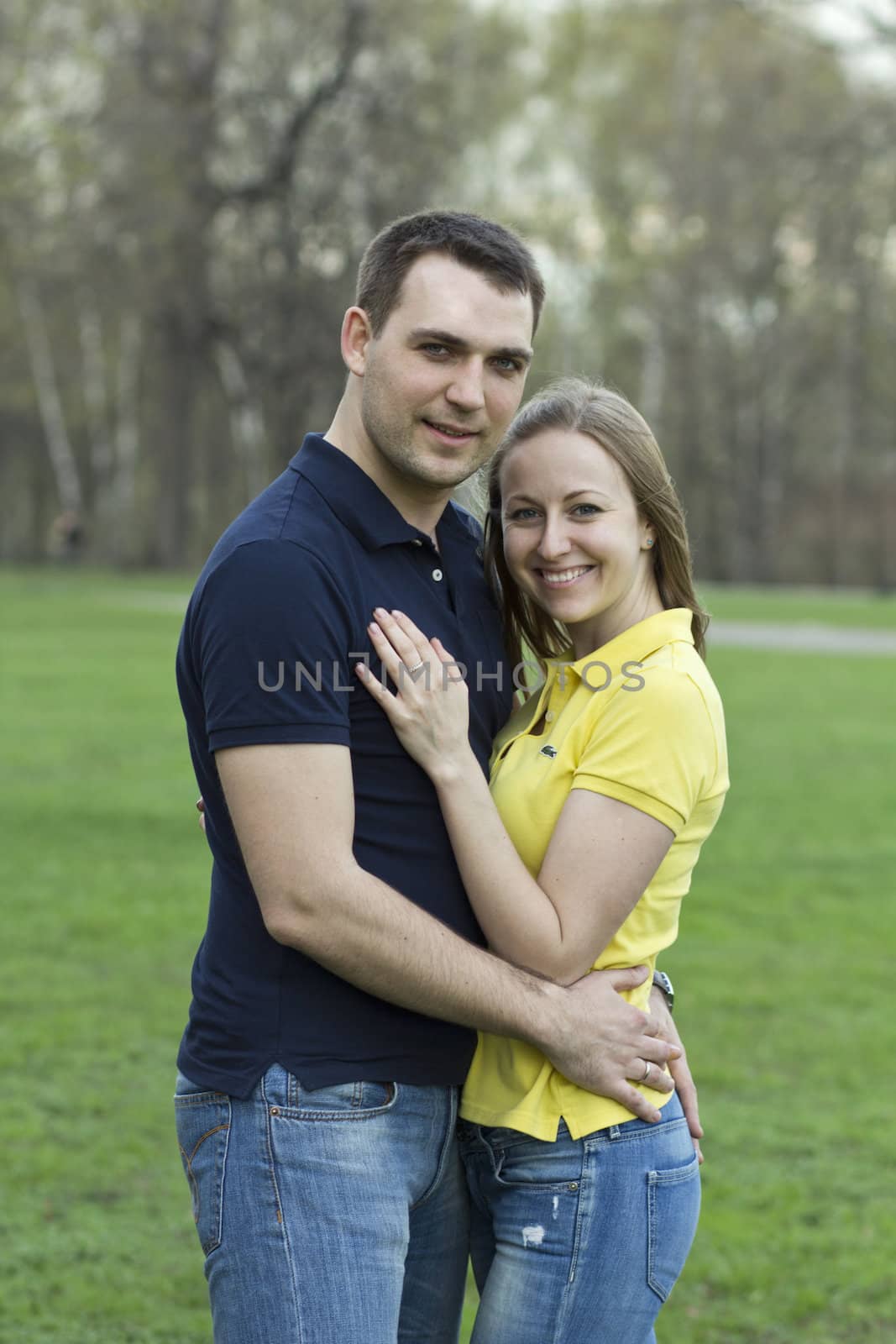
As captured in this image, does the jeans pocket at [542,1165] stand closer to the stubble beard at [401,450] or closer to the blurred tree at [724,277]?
the stubble beard at [401,450]

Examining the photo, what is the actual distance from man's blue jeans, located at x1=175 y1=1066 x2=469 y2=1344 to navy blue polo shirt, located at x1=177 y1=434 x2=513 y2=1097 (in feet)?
0.13

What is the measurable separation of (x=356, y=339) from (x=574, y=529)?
48cm

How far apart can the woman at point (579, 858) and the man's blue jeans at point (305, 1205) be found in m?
0.19

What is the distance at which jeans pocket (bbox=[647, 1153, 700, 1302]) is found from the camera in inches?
93.1

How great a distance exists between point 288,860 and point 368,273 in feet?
3.23

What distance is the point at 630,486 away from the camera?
2586 mm

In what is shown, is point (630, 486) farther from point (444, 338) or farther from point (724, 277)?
point (724, 277)

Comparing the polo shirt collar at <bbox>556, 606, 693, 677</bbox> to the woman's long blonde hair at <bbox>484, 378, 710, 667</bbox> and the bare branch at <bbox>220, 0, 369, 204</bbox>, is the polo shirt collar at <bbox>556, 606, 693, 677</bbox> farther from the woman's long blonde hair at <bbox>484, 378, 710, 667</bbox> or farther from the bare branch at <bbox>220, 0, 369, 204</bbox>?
the bare branch at <bbox>220, 0, 369, 204</bbox>

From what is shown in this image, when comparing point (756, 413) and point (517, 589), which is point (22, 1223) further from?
point (756, 413)

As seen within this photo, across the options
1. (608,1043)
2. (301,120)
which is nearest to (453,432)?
(608,1043)

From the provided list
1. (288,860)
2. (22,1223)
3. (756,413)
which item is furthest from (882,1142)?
(756,413)

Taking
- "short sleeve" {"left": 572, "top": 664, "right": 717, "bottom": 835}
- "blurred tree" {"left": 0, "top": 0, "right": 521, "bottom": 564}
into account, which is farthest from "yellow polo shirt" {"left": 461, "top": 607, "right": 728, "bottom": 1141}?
"blurred tree" {"left": 0, "top": 0, "right": 521, "bottom": 564}

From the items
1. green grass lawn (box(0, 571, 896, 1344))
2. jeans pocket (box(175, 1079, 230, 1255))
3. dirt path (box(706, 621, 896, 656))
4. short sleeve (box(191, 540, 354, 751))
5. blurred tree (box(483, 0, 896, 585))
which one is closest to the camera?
short sleeve (box(191, 540, 354, 751))

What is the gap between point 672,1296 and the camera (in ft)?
14.6
